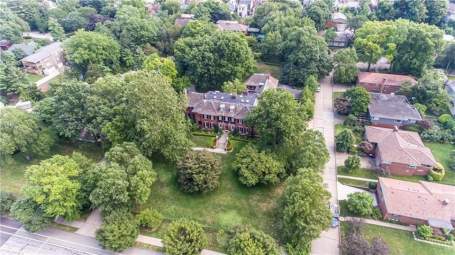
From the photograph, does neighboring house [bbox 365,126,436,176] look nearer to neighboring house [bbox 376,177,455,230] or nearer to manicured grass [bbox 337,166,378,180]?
manicured grass [bbox 337,166,378,180]

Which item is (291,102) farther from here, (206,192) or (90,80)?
(90,80)

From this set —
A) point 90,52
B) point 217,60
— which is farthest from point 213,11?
point 90,52

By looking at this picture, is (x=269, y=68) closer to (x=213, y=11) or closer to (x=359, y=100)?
(x=359, y=100)

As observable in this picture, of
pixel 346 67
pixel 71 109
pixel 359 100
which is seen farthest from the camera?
pixel 346 67

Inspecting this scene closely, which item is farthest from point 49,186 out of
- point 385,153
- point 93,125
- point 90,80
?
point 385,153

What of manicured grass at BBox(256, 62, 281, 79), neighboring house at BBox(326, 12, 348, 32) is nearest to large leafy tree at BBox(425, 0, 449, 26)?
neighboring house at BBox(326, 12, 348, 32)

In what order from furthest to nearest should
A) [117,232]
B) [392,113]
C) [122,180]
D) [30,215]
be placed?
[392,113] < [30,215] < [122,180] < [117,232]
